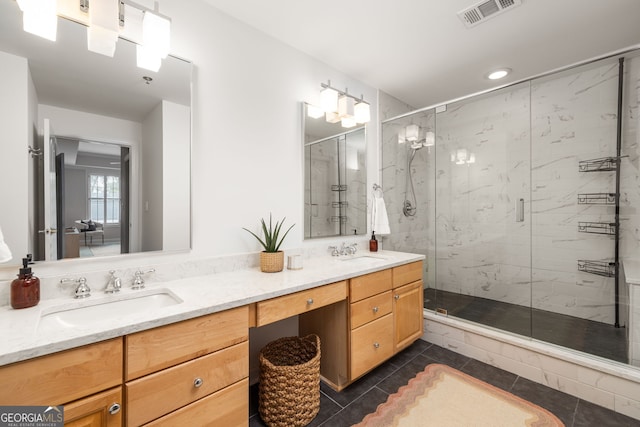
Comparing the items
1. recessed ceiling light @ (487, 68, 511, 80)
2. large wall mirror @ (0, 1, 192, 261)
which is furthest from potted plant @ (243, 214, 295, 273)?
recessed ceiling light @ (487, 68, 511, 80)

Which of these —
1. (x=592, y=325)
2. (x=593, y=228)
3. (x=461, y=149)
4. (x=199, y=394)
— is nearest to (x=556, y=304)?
(x=592, y=325)

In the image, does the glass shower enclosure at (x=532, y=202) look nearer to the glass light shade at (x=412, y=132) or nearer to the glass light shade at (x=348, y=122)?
the glass light shade at (x=412, y=132)

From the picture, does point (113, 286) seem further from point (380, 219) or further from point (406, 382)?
point (380, 219)

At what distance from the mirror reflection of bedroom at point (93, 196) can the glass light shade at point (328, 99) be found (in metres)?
1.41

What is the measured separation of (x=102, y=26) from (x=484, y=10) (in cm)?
209

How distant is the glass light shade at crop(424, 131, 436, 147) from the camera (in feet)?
9.42

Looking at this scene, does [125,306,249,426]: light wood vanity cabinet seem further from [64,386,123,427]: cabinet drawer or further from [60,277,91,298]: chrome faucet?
[60,277,91,298]: chrome faucet

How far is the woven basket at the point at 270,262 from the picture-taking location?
1674 millimetres

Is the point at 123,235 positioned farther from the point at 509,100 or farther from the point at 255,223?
the point at 509,100

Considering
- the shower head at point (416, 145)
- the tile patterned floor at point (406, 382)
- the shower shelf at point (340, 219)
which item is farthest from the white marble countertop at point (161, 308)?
the shower head at point (416, 145)

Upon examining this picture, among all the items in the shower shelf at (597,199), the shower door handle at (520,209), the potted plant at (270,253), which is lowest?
the potted plant at (270,253)

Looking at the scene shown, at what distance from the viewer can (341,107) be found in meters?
2.27

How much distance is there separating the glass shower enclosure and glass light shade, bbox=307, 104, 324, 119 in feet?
2.91

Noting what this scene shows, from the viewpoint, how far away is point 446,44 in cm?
207
